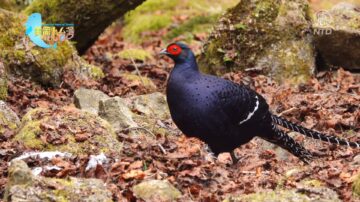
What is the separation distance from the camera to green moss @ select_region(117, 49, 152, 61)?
13.2 m

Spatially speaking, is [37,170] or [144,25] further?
[144,25]

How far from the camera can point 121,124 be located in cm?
792

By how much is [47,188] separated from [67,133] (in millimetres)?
1945

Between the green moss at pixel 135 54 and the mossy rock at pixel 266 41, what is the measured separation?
6.40 ft

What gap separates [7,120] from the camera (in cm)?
772

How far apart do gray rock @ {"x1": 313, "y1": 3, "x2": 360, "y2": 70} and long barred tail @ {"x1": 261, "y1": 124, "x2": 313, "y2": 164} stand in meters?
3.88

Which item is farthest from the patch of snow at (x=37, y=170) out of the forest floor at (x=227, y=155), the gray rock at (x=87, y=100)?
the gray rock at (x=87, y=100)

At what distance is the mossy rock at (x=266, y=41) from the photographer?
36.8 feet

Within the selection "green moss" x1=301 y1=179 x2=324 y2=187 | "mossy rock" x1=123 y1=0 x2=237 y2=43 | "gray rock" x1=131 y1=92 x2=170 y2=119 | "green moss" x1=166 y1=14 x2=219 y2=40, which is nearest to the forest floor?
"green moss" x1=301 y1=179 x2=324 y2=187

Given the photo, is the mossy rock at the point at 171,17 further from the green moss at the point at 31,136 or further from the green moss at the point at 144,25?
the green moss at the point at 31,136

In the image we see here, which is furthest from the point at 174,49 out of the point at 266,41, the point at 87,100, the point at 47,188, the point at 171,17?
the point at 171,17

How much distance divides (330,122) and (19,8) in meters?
7.34

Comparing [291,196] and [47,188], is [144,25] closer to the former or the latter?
[291,196]

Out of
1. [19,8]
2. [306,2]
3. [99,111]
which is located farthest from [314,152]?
[19,8]
